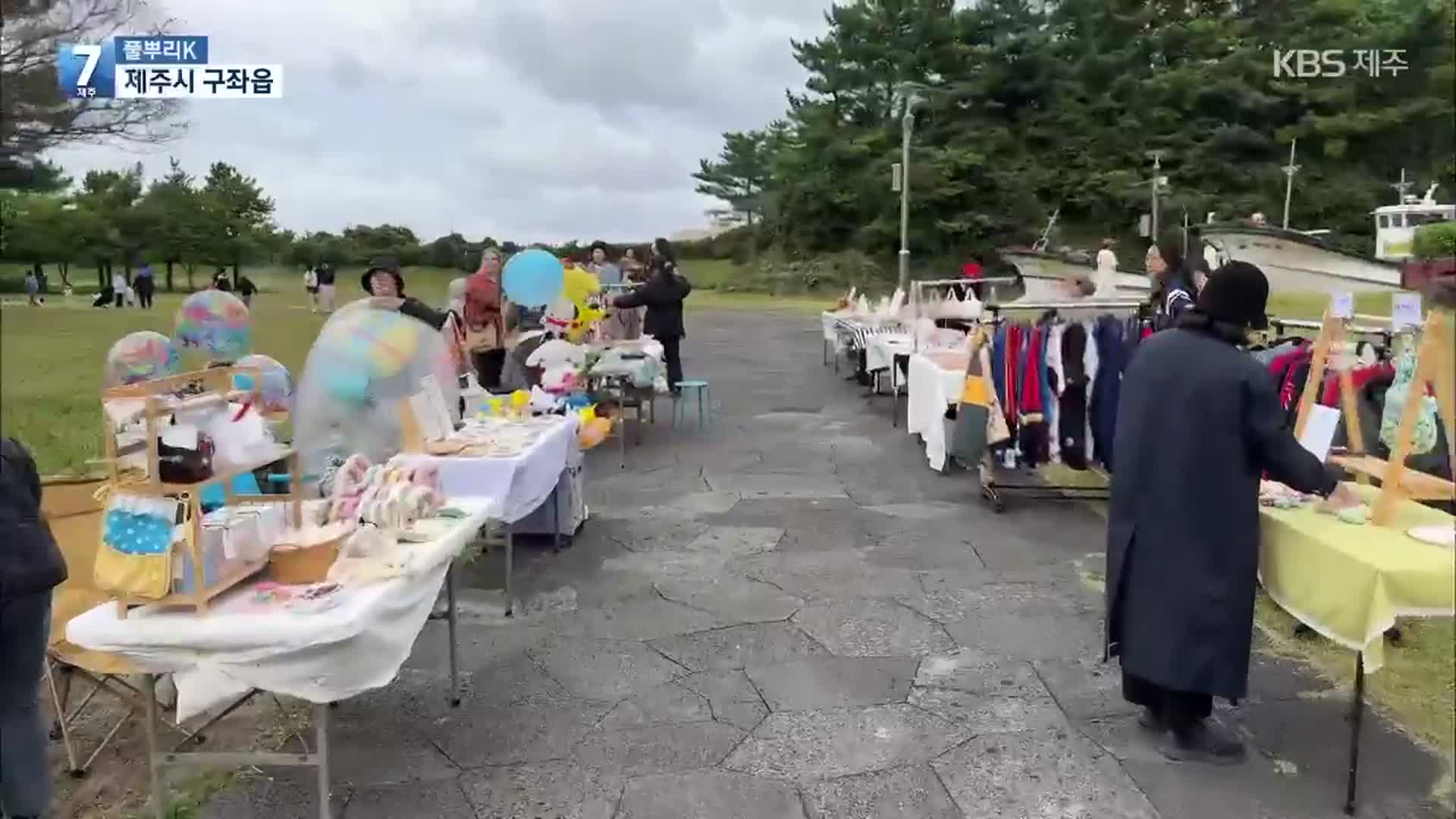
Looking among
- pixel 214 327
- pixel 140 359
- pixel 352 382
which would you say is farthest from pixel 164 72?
pixel 352 382

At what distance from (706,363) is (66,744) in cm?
1279

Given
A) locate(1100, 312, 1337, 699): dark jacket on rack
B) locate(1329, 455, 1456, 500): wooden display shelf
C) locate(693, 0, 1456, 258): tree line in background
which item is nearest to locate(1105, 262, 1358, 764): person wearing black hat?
locate(1100, 312, 1337, 699): dark jacket on rack

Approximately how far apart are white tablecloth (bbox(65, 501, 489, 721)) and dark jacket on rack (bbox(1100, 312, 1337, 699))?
214cm

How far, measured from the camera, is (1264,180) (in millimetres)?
33656

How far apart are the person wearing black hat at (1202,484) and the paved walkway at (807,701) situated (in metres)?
0.39

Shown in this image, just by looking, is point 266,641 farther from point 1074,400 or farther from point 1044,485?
point 1044,485

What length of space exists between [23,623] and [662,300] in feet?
24.5

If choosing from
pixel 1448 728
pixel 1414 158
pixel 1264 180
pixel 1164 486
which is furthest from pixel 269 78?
pixel 1264 180

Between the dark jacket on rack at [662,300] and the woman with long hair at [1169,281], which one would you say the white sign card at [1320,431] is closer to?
the woman with long hair at [1169,281]

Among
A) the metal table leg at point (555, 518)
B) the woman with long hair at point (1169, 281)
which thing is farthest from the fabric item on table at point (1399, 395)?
the metal table leg at point (555, 518)

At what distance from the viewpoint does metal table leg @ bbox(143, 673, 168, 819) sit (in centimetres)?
270

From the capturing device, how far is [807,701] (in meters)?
3.71

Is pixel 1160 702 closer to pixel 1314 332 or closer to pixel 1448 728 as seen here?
pixel 1448 728

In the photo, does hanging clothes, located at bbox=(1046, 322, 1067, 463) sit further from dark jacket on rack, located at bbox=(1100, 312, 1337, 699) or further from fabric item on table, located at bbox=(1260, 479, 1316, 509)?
dark jacket on rack, located at bbox=(1100, 312, 1337, 699)
